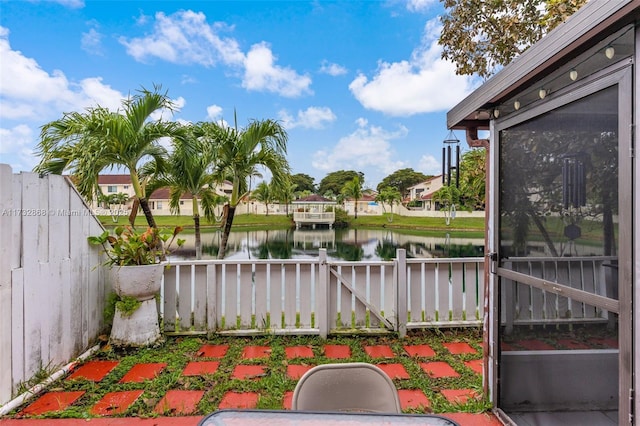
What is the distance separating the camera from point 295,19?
31.5 ft

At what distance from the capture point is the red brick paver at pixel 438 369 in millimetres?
2652

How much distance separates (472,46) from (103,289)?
5199 mm

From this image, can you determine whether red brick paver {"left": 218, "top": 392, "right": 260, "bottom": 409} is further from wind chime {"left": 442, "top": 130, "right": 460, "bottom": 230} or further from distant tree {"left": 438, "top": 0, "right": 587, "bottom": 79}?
distant tree {"left": 438, "top": 0, "right": 587, "bottom": 79}

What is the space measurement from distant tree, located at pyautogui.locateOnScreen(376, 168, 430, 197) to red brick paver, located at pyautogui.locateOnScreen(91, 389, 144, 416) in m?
39.7

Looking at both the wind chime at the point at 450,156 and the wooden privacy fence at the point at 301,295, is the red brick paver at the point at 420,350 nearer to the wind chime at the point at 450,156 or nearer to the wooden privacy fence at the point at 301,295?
the wooden privacy fence at the point at 301,295

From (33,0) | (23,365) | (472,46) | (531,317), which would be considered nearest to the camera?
(531,317)

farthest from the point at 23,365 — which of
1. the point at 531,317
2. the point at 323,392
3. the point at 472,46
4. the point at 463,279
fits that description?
the point at 472,46

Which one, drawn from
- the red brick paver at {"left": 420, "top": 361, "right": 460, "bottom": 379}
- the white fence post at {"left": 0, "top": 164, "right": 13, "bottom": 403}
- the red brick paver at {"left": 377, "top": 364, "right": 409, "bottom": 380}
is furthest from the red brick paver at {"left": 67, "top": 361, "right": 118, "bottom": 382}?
the red brick paver at {"left": 420, "top": 361, "right": 460, "bottom": 379}

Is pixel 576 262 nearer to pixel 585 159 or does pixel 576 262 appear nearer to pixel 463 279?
pixel 585 159

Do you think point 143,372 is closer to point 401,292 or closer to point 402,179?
point 401,292

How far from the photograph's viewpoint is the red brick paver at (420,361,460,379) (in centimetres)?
265

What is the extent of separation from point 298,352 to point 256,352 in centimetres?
37

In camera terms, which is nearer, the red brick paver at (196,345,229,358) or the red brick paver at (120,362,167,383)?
the red brick paver at (120,362,167,383)

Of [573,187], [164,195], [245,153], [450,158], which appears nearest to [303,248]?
[450,158]
